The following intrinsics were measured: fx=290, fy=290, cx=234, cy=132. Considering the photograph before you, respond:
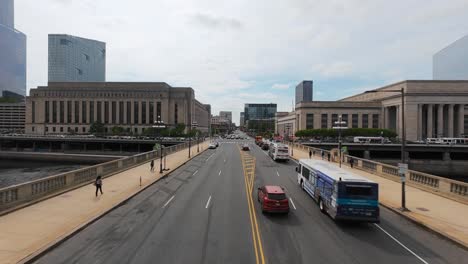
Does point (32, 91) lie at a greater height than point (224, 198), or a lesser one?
greater

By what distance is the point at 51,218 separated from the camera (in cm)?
1493

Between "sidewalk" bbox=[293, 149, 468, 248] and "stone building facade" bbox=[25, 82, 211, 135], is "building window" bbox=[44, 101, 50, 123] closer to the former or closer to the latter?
"stone building facade" bbox=[25, 82, 211, 135]

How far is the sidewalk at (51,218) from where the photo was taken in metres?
11.4

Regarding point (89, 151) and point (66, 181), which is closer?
point (66, 181)

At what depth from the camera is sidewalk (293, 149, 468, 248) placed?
14.5 m

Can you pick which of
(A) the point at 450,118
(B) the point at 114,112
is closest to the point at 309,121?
(A) the point at 450,118

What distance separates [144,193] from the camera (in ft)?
73.4

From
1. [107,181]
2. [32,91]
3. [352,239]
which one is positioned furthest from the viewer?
[32,91]

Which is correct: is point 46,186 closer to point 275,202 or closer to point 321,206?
point 275,202

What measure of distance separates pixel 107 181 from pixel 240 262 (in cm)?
1931

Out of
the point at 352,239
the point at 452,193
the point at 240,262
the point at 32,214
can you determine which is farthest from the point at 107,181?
the point at 452,193

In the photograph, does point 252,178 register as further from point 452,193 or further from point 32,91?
point 32,91

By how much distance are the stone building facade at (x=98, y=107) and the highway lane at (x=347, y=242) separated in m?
155

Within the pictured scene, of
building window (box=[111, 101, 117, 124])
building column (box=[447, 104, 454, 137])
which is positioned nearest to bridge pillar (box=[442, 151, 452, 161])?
building column (box=[447, 104, 454, 137])
